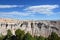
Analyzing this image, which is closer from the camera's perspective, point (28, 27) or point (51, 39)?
point (51, 39)

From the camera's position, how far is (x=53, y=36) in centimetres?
1794

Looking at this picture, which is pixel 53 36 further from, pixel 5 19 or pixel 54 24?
pixel 5 19

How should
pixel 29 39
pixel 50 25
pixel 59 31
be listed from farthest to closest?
1. pixel 50 25
2. pixel 59 31
3. pixel 29 39

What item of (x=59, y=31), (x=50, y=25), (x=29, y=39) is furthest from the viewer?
(x=50, y=25)

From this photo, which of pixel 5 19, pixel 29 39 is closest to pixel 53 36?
pixel 29 39

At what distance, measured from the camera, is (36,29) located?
111 ft

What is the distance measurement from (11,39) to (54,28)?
665 inches

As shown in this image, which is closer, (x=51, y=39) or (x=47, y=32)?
(x=51, y=39)

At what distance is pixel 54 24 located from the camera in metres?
35.5

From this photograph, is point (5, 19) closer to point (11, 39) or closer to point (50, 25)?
point (50, 25)

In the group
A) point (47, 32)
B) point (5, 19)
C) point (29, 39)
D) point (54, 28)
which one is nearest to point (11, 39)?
point (29, 39)

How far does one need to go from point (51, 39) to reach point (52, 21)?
62.7 ft

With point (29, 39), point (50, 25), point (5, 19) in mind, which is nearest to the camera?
point (29, 39)

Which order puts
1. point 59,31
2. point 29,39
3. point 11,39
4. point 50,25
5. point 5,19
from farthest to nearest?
point 5,19
point 50,25
point 59,31
point 11,39
point 29,39
